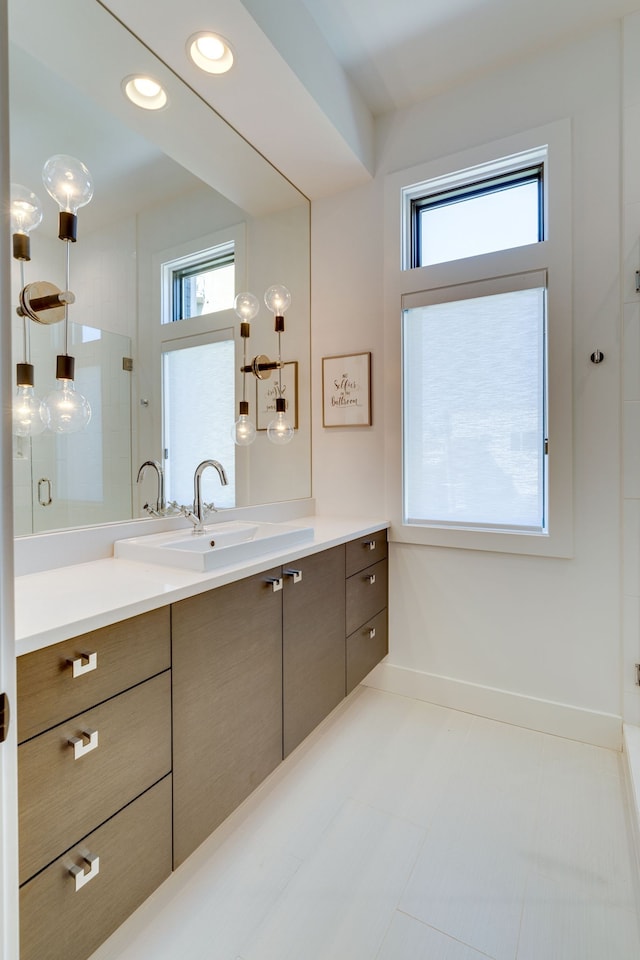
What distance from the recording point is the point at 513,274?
77.5 inches

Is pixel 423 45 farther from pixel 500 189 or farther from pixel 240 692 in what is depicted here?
pixel 240 692

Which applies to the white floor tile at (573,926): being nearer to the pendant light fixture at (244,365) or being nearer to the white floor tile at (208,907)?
the white floor tile at (208,907)

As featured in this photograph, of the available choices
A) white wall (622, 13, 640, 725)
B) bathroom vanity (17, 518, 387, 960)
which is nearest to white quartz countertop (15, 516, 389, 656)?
bathroom vanity (17, 518, 387, 960)

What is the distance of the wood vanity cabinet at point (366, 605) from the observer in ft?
6.40

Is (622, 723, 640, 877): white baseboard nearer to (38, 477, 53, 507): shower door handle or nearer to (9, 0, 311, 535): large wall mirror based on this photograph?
(9, 0, 311, 535): large wall mirror

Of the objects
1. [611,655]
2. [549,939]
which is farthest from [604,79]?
[549,939]

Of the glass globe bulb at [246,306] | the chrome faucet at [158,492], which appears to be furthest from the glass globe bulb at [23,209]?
the glass globe bulb at [246,306]

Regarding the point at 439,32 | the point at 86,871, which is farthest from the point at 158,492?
the point at 439,32

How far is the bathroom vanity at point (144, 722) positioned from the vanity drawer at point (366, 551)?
32 centimetres

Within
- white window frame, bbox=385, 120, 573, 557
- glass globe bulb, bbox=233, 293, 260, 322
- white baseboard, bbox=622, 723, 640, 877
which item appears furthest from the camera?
glass globe bulb, bbox=233, 293, 260, 322

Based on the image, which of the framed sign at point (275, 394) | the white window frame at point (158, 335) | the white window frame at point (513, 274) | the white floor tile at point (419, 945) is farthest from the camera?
the framed sign at point (275, 394)

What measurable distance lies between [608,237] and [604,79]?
0.62 meters

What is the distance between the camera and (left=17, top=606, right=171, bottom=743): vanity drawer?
815 mm

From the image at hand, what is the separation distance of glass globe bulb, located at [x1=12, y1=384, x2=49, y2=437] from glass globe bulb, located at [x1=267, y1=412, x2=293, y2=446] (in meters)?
1.11
